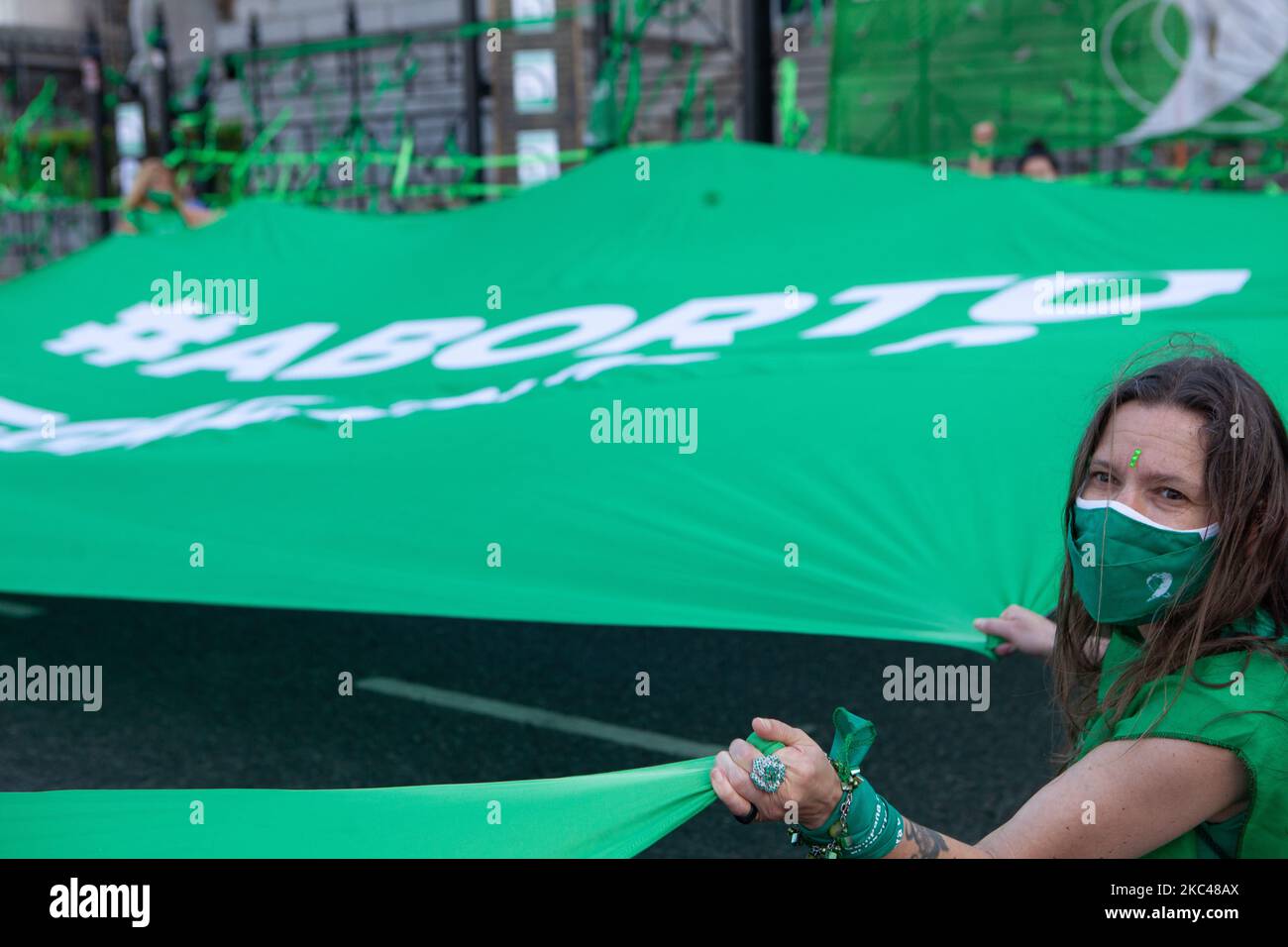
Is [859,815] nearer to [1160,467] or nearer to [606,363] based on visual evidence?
[1160,467]

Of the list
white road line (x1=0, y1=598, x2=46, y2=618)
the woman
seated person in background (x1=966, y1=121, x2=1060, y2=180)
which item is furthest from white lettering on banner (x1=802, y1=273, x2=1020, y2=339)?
white road line (x1=0, y1=598, x2=46, y2=618)

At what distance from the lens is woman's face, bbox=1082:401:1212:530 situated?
1.85 meters

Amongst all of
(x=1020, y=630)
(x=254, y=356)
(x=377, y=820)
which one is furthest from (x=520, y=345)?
(x=377, y=820)

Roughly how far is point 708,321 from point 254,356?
1.64m

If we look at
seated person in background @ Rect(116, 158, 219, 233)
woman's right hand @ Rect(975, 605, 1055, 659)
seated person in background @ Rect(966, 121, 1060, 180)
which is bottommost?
woman's right hand @ Rect(975, 605, 1055, 659)

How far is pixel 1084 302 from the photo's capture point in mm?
4359

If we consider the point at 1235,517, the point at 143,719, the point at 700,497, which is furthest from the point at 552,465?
the point at 143,719

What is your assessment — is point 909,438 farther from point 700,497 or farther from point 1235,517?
point 1235,517

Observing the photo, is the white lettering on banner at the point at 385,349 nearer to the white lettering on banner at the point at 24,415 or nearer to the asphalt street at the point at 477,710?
the white lettering on banner at the point at 24,415

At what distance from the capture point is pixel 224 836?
2221mm

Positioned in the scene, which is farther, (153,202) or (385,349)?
(153,202)

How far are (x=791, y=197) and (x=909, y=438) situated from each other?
2.19m

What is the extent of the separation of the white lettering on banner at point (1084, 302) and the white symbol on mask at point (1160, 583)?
2.31 m

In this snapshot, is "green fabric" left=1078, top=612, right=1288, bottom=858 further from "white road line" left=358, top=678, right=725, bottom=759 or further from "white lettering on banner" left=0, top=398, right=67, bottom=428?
"white lettering on banner" left=0, top=398, right=67, bottom=428
